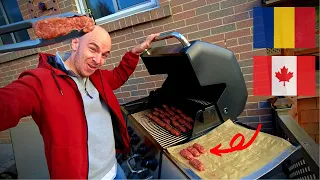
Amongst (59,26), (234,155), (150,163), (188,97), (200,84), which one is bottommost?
(150,163)

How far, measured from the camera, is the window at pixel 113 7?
3.19 m

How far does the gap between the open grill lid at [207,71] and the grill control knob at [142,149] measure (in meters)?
0.58

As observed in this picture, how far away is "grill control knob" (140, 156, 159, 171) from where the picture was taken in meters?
1.55

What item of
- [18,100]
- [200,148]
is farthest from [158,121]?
[18,100]

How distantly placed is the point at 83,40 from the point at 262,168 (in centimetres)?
138

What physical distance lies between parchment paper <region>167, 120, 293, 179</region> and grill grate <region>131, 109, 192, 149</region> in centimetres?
9

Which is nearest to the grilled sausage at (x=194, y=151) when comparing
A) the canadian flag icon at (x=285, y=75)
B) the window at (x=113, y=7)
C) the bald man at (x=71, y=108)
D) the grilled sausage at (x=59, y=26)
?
the bald man at (x=71, y=108)

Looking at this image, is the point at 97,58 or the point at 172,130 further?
the point at 172,130

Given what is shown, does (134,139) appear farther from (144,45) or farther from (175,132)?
(144,45)

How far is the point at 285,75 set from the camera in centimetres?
243

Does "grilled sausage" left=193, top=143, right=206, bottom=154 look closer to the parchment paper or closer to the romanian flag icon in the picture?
the parchment paper

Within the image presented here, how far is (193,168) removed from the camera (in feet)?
4.03

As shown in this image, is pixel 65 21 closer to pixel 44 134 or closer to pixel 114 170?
pixel 44 134

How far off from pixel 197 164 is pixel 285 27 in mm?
2053
